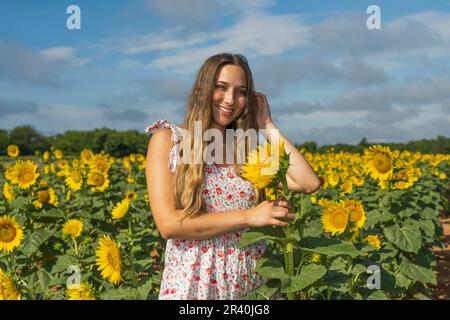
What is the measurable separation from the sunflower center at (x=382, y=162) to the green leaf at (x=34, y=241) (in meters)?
2.99

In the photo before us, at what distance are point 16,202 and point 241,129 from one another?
362 centimetres

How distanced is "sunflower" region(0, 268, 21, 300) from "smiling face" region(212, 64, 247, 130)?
1327 millimetres

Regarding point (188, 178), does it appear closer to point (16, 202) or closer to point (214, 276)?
point (214, 276)

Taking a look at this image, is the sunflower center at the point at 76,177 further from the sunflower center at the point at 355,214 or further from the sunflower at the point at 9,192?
the sunflower center at the point at 355,214

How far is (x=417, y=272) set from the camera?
5.48 meters

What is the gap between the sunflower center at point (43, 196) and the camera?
19.2 ft

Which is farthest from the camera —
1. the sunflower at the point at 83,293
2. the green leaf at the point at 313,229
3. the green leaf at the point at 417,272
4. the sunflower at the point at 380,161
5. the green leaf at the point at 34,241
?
the green leaf at the point at 417,272

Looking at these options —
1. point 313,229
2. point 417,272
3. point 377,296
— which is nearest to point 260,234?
point 313,229

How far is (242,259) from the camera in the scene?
277cm

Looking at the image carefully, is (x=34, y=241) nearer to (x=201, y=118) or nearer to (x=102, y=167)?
(x=102, y=167)

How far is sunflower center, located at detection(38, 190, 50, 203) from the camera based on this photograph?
5.85 m

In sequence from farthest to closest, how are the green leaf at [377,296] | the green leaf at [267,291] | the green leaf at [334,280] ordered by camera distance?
the green leaf at [377,296] → the green leaf at [334,280] → the green leaf at [267,291]

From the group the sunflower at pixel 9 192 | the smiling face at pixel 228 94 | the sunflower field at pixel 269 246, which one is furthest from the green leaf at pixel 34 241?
the smiling face at pixel 228 94

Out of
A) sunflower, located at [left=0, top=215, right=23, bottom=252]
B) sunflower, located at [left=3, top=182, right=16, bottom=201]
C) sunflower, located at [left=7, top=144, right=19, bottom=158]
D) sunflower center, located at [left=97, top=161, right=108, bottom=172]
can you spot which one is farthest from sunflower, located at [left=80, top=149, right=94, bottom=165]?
sunflower, located at [left=0, top=215, right=23, bottom=252]
